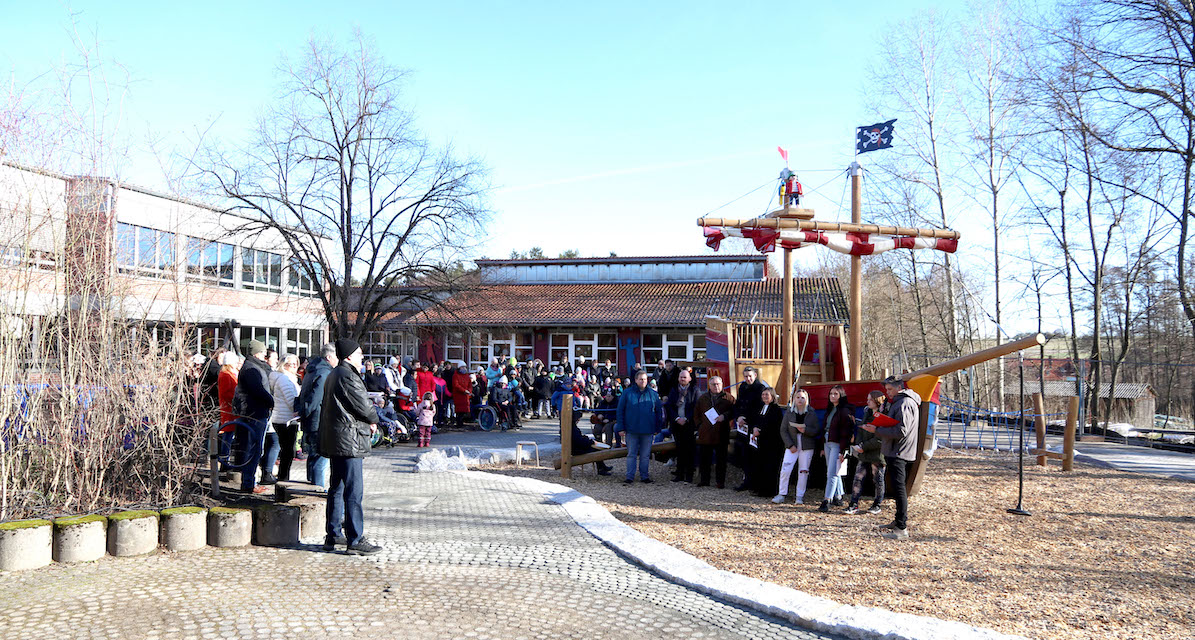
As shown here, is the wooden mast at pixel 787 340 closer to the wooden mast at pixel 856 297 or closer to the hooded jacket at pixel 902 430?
the wooden mast at pixel 856 297

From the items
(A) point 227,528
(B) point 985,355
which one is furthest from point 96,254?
(B) point 985,355

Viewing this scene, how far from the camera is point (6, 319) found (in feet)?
20.3

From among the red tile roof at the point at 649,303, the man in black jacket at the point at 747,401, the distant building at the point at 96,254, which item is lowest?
the man in black jacket at the point at 747,401

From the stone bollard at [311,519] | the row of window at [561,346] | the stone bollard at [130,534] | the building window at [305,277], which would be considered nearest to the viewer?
the stone bollard at [130,534]

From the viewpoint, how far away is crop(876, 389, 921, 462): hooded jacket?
8.02 metres

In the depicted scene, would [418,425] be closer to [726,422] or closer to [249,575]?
[726,422]

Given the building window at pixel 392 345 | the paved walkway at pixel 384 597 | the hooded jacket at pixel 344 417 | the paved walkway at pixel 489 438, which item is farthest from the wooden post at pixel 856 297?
the building window at pixel 392 345

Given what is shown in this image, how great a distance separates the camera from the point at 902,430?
26.3 ft

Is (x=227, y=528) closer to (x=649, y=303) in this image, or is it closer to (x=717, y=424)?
(x=717, y=424)

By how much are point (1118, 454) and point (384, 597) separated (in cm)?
1526

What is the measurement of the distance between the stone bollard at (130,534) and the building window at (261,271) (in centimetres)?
2304

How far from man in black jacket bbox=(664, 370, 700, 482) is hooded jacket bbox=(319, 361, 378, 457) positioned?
5701 mm

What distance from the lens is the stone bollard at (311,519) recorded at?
652 centimetres

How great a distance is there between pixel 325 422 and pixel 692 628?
3289 millimetres
